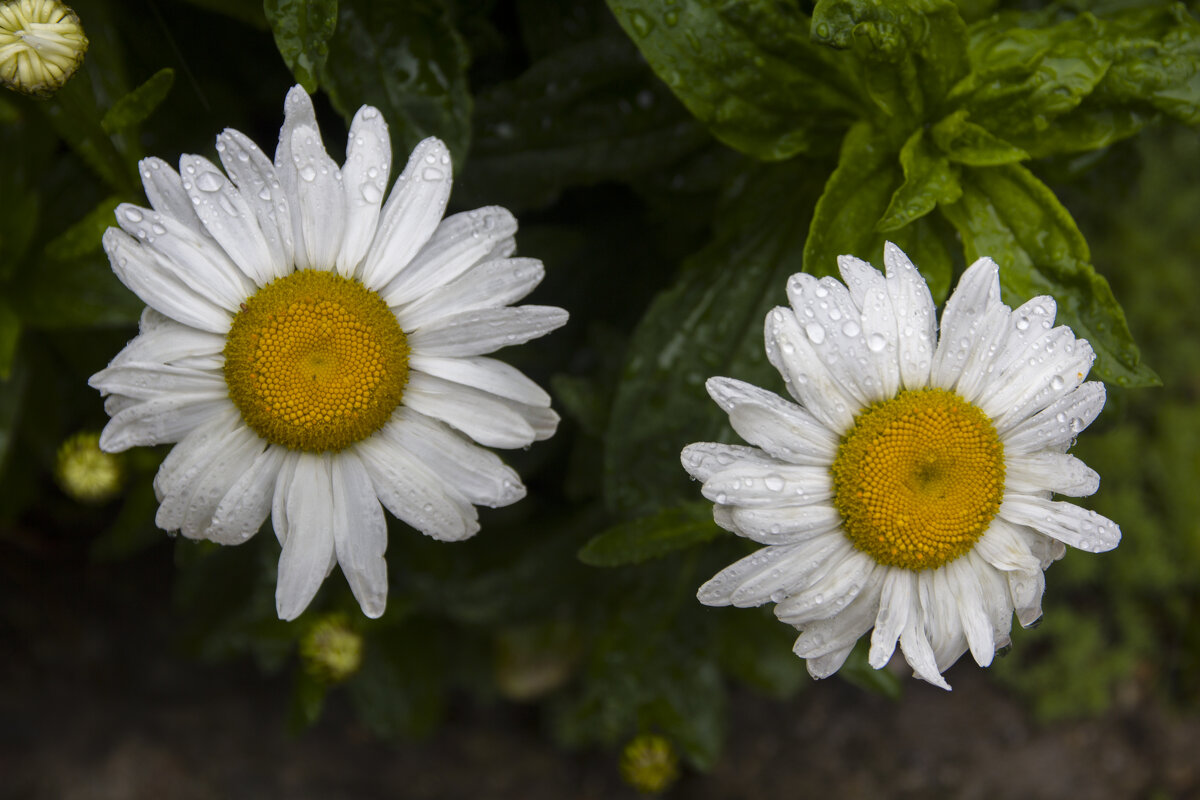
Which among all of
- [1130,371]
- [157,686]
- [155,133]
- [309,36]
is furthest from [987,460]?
[157,686]

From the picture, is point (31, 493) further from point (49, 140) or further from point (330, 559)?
point (330, 559)

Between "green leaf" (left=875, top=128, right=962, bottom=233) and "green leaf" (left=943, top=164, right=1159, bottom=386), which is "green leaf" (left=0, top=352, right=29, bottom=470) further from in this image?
"green leaf" (left=943, top=164, right=1159, bottom=386)

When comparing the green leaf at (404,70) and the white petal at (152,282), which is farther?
the green leaf at (404,70)

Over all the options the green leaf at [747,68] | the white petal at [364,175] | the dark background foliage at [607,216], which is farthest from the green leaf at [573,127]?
the white petal at [364,175]

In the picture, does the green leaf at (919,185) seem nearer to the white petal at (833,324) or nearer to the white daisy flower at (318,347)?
the white petal at (833,324)

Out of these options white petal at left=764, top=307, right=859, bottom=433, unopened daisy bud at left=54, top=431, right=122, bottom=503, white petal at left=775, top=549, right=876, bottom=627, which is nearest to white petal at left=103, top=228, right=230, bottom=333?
unopened daisy bud at left=54, top=431, right=122, bottom=503
